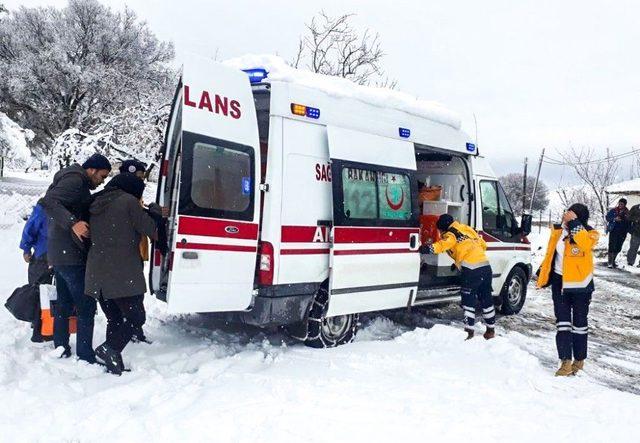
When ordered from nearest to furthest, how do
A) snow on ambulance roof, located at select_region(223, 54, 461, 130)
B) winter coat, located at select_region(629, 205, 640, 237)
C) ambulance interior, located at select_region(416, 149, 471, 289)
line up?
snow on ambulance roof, located at select_region(223, 54, 461, 130), ambulance interior, located at select_region(416, 149, 471, 289), winter coat, located at select_region(629, 205, 640, 237)

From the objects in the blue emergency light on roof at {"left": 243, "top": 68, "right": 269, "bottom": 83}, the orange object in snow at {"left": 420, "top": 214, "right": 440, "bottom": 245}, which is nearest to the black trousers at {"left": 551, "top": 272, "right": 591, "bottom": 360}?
the orange object in snow at {"left": 420, "top": 214, "right": 440, "bottom": 245}

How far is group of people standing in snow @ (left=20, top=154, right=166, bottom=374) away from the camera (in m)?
4.38

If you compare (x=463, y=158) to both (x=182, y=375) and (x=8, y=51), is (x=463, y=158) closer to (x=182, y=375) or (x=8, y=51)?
(x=182, y=375)

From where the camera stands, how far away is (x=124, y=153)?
50.5ft

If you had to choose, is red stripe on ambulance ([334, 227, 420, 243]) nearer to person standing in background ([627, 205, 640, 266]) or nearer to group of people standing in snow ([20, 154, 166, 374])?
group of people standing in snow ([20, 154, 166, 374])

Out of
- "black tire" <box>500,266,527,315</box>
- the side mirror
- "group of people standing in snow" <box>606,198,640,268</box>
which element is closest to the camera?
the side mirror

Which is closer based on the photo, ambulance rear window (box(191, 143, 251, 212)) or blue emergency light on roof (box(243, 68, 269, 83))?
ambulance rear window (box(191, 143, 251, 212))

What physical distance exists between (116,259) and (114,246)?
0.35 ft

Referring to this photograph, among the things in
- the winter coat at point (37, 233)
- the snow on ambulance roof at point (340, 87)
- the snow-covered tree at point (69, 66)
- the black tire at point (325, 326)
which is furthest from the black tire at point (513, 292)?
the snow-covered tree at point (69, 66)

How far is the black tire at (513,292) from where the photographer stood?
8.34 m

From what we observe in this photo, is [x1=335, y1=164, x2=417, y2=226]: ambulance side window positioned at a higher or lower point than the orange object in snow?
higher

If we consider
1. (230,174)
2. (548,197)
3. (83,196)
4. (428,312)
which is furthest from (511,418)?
(548,197)

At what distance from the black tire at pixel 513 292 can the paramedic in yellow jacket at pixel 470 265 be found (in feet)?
5.70

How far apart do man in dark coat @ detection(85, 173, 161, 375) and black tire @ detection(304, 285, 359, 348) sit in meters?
1.81
